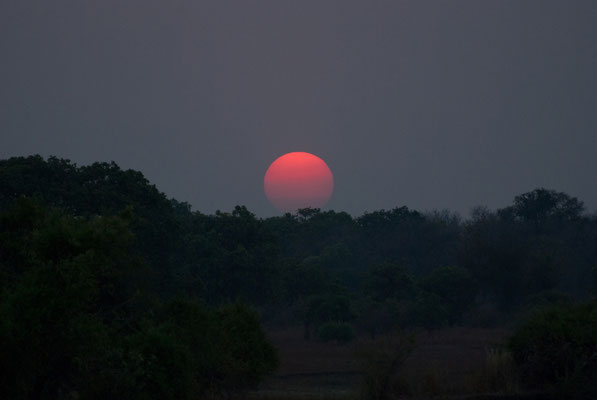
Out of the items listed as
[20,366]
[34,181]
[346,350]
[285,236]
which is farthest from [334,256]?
[20,366]

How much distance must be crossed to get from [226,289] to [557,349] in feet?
84.4

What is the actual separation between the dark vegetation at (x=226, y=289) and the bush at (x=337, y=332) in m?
0.12

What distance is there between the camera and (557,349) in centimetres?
1694

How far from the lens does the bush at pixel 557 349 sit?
16.6 m

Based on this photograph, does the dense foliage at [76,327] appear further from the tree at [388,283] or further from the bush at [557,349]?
the tree at [388,283]

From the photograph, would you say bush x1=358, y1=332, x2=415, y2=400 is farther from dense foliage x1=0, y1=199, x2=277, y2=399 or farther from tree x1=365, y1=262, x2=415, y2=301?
tree x1=365, y1=262, x2=415, y2=301

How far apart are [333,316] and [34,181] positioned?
18105 mm

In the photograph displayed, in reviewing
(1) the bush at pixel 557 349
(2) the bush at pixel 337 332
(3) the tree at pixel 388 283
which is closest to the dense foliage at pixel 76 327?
(1) the bush at pixel 557 349

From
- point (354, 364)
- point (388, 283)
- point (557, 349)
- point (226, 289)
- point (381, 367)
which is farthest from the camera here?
point (388, 283)

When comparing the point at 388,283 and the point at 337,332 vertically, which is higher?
the point at 388,283

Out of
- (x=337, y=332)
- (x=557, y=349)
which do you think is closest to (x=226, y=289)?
(x=337, y=332)

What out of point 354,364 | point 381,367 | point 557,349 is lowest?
point 381,367

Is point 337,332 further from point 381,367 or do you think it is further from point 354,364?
point 381,367

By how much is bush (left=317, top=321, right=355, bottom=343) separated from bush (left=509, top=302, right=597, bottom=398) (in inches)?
695
